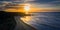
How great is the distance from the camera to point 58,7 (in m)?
2.13

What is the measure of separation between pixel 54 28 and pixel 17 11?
105 inches

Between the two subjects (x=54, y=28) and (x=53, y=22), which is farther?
(x=53, y=22)

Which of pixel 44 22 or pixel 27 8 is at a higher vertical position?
pixel 27 8

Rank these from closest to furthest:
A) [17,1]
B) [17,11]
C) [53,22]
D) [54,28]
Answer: [17,11] < [17,1] < [54,28] < [53,22]

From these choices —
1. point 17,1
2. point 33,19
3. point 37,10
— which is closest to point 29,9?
point 37,10

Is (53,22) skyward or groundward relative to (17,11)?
groundward

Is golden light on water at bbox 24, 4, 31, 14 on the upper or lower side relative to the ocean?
upper

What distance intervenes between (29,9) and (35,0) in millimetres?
386

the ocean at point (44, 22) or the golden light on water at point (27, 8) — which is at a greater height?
the golden light on water at point (27, 8)

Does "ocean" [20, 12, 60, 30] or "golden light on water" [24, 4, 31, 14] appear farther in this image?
"ocean" [20, 12, 60, 30]

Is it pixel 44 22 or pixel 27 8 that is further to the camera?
pixel 44 22

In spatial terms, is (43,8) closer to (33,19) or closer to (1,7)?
(1,7)

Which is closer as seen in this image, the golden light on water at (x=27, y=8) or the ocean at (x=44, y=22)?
the golden light on water at (x=27, y=8)

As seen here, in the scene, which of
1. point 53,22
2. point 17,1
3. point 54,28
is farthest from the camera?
point 53,22
